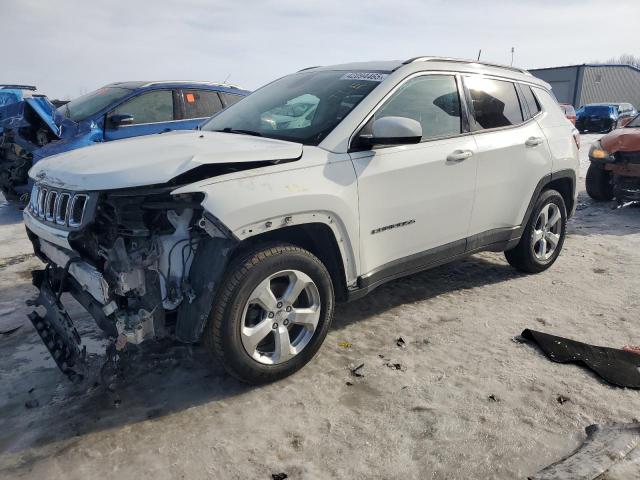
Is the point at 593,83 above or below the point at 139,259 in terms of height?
above

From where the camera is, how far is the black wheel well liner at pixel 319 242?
303cm

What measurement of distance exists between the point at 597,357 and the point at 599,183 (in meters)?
5.85

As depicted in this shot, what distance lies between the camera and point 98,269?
269 centimetres

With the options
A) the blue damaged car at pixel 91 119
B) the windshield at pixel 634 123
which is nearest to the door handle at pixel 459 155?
the blue damaged car at pixel 91 119

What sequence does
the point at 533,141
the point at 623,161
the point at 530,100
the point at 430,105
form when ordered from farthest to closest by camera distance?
the point at 623,161
the point at 530,100
the point at 533,141
the point at 430,105

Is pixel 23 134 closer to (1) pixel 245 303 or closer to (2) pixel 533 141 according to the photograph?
(1) pixel 245 303

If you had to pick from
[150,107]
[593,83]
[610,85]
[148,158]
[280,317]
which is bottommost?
[280,317]

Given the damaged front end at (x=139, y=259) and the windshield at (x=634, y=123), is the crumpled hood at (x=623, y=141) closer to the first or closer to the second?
the windshield at (x=634, y=123)

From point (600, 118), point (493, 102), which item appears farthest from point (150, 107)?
point (600, 118)

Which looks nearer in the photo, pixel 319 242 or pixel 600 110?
pixel 319 242

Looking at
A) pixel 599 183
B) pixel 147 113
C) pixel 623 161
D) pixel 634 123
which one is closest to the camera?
pixel 147 113

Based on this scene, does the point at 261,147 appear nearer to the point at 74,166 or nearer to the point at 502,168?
the point at 74,166

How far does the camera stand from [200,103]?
759 cm

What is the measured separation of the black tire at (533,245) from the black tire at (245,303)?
8.24 ft
